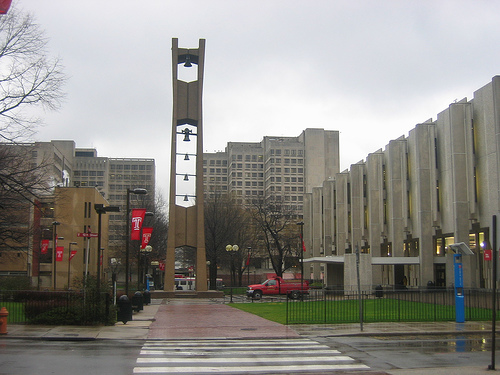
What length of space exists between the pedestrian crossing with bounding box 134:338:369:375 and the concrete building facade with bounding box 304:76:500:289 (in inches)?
689

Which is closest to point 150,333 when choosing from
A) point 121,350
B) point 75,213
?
point 121,350

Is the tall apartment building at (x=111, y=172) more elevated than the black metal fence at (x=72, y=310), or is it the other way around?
the tall apartment building at (x=111, y=172)

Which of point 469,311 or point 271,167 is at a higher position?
point 271,167

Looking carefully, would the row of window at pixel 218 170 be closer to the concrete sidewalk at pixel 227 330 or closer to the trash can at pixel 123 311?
the concrete sidewalk at pixel 227 330

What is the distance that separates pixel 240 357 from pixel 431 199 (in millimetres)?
35905

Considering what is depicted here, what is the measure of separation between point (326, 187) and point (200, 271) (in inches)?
1203

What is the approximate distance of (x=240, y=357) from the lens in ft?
45.1

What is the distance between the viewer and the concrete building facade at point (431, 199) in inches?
1542

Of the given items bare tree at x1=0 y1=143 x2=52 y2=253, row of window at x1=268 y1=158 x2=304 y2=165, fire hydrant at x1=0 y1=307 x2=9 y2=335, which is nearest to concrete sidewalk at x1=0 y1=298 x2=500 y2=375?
fire hydrant at x1=0 y1=307 x2=9 y2=335

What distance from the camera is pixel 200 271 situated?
4712cm

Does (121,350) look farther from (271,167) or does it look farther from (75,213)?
(271,167)

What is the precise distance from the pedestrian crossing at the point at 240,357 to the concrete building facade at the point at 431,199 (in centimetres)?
1750

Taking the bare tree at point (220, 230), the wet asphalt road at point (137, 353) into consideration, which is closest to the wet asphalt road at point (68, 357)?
the wet asphalt road at point (137, 353)

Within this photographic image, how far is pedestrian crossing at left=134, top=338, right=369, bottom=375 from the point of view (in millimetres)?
12023
